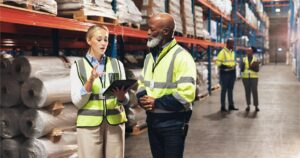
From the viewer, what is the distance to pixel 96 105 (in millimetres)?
3176

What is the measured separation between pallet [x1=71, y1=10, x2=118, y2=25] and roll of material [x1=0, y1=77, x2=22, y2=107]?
3.88 feet

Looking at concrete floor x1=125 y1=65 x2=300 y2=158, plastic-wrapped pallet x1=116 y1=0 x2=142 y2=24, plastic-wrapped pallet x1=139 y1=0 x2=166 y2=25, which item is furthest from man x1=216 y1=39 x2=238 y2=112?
plastic-wrapped pallet x1=116 y1=0 x2=142 y2=24

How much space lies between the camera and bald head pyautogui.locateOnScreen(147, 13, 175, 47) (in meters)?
2.96

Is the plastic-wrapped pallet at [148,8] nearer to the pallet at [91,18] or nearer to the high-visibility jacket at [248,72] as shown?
the pallet at [91,18]

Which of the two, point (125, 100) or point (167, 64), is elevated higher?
point (167, 64)

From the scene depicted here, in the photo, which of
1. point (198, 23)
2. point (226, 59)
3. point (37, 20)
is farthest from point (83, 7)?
point (198, 23)

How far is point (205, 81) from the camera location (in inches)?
490

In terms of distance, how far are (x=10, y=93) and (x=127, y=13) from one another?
97.3 inches

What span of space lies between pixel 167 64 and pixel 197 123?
16.7ft

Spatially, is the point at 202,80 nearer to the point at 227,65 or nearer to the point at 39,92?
the point at 227,65

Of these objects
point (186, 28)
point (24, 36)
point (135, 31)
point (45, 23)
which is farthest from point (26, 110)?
point (186, 28)

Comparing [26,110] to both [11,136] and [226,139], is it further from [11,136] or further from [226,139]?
[226,139]

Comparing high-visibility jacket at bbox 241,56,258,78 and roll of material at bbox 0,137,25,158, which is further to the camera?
high-visibility jacket at bbox 241,56,258,78

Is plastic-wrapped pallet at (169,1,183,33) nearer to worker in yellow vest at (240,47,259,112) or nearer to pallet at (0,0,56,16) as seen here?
worker in yellow vest at (240,47,259,112)
